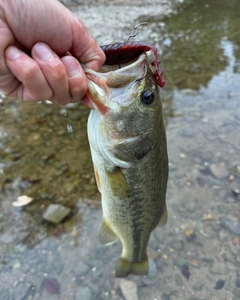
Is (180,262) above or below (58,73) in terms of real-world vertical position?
below

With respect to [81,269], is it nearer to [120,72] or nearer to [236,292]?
[236,292]

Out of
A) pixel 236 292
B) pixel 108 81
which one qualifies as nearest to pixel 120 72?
pixel 108 81

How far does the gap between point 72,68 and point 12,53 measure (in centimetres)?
30

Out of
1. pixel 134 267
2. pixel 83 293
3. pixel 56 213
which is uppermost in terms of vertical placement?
pixel 134 267

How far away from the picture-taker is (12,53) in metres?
1.62

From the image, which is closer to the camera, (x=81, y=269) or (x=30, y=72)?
(x=30, y=72)

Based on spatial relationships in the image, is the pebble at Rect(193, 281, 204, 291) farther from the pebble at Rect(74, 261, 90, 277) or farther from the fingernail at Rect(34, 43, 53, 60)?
the fingernail at Rect(34, 43, 53, 60)

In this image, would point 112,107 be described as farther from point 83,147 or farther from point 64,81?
point 83,147

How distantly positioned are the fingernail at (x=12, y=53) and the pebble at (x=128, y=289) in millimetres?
2299

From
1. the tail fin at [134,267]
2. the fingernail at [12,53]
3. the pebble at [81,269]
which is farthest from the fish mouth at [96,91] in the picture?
the pebble at [81,269]

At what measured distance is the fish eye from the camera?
1.86 meters

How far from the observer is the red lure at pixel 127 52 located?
1713mm

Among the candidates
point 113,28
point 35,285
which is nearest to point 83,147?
point 35,285

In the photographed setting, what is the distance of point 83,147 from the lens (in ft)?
14.6
